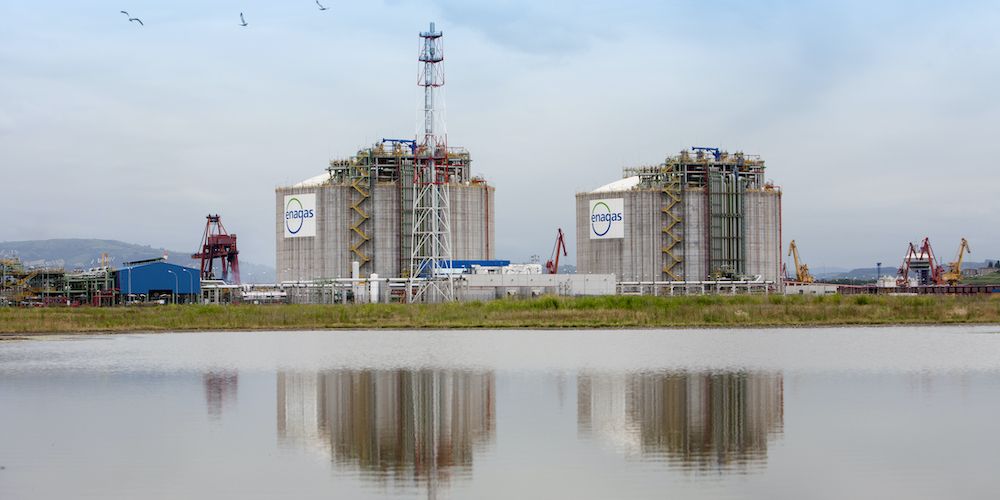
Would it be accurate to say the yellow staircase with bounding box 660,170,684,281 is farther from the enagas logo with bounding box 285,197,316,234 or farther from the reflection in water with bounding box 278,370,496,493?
the reflection in water with bounding box 278,370,496,493

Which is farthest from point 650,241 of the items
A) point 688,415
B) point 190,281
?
point 688,415

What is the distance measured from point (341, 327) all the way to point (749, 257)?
234ft

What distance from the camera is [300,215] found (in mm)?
139125

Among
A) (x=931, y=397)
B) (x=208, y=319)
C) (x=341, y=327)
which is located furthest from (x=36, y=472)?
(x=208, y=319)

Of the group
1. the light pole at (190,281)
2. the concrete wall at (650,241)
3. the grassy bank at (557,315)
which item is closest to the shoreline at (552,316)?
the grassy bank at (557,315)

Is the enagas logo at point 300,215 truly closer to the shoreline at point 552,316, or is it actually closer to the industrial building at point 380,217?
the industrial building at point 380,217

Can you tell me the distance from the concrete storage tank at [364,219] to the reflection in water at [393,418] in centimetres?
9018

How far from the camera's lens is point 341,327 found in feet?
280

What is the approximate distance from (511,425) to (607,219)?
367ft

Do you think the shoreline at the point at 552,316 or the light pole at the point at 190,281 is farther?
the light pole at the point at 190,281

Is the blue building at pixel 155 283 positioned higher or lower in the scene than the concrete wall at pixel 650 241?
lower

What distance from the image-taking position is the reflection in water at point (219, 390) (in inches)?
1417

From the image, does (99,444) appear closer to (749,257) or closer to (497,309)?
(497,309)

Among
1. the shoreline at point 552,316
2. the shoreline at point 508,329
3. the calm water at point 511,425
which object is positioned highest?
the shoreline at point 552,316
